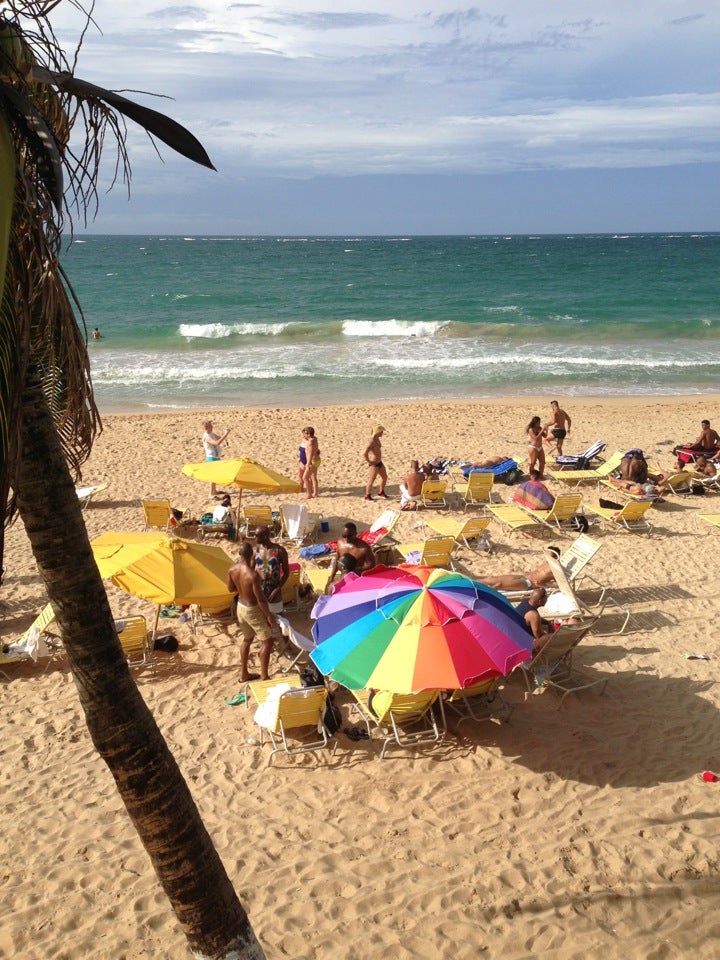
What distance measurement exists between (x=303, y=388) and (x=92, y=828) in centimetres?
2065

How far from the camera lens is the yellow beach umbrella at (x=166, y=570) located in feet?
24.7

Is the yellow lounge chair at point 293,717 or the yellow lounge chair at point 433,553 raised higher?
the yellow lounge chair at point 433,553

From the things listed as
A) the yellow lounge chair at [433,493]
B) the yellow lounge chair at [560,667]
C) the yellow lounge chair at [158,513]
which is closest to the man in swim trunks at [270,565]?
the yellow lounge chair at [560,667]

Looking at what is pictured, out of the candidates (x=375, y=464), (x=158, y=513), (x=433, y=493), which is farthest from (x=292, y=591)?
(x=375, y=464)

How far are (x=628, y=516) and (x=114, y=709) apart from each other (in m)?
9.60

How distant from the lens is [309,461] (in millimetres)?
12719

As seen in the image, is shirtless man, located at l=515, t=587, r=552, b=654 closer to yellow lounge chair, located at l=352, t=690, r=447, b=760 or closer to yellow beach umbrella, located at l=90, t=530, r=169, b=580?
yellow lounge chair, located at l=352, t=690, r=447, b=760

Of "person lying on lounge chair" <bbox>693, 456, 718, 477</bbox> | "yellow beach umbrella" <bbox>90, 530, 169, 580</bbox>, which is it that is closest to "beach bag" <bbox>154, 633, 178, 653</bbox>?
"yellow beach umbrella" <bbox>90, 530, 169, 580</bbox>

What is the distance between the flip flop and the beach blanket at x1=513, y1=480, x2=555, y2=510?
5844 mm

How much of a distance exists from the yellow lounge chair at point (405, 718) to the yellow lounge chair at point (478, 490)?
5.84 metres

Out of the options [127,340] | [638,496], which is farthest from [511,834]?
[127,340]

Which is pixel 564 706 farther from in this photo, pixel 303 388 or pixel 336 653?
pixel 303 388

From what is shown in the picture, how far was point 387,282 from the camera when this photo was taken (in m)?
62.2

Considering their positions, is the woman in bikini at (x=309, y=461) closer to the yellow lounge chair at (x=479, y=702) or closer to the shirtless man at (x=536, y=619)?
the shirtless man at (x=536, y=619)
